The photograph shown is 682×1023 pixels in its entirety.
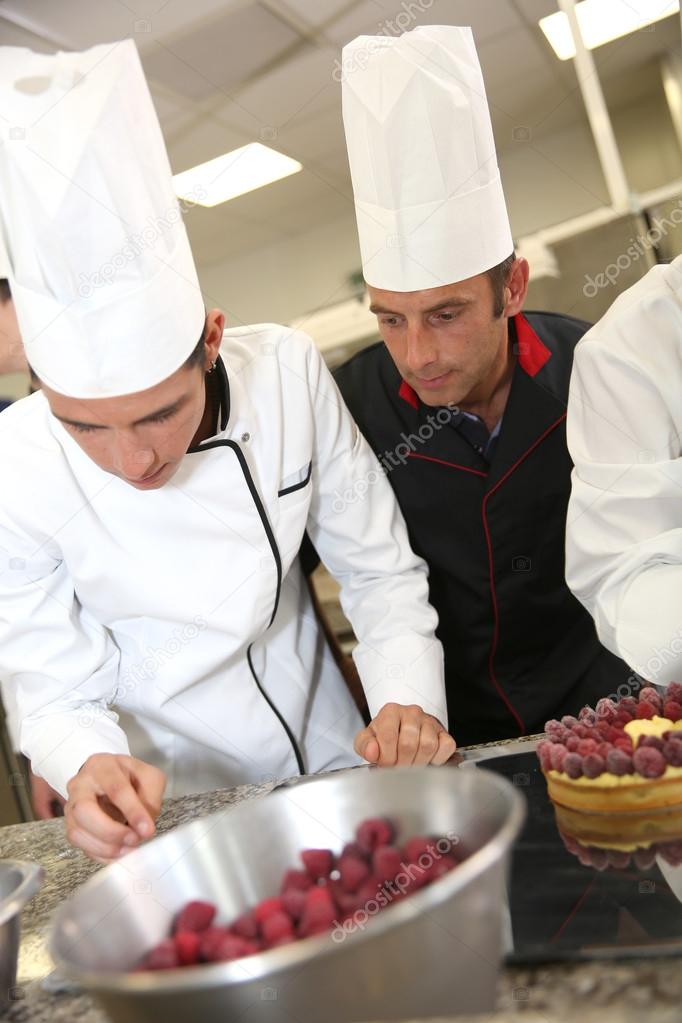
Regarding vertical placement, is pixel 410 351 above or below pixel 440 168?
below

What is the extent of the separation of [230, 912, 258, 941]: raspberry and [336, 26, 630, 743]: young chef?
2.95 feet

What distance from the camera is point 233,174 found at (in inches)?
64.8

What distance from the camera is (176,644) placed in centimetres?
142

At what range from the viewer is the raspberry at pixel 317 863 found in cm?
78

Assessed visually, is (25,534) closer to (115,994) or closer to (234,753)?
(234,753)

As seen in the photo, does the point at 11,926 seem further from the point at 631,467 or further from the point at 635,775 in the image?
the point at 631,467

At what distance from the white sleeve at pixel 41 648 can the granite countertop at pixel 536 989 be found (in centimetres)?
21

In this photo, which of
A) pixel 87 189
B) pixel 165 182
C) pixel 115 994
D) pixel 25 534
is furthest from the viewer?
pixel 25 534

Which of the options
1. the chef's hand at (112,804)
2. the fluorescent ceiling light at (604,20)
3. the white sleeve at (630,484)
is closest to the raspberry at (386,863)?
the chef's hand at (112,804)

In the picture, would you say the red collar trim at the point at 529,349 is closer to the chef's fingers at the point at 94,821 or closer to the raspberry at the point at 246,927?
the chef's fingers at the point at 94,821

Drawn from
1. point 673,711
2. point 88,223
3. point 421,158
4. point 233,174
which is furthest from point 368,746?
point 233,174

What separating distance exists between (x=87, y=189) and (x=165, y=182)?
0.45 ft

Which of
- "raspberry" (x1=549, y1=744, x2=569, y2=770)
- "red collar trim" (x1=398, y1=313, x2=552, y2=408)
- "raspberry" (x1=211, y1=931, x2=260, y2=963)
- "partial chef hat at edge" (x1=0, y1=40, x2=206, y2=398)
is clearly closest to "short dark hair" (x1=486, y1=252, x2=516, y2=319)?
"red collar trim" (x1=398, y1=313, x2=552, y2=408)

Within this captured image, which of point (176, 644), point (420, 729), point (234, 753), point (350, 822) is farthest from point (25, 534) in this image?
point (350, 822)
